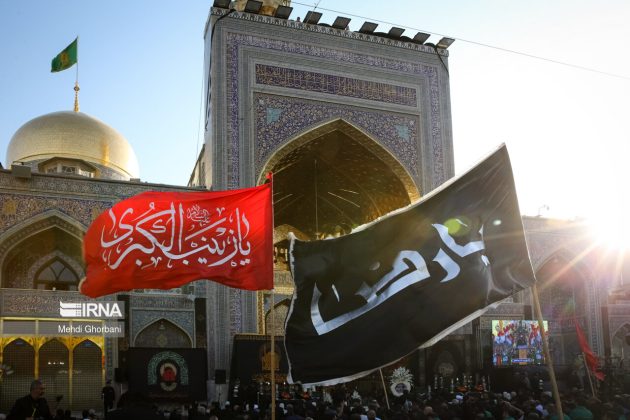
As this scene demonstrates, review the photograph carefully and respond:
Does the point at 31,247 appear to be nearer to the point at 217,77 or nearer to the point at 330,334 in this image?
the point at 217,77

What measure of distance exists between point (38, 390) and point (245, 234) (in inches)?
84.3

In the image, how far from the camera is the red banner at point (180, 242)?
20.5ft

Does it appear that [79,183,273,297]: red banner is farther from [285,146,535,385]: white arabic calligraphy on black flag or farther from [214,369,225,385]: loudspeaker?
[214,369,225,385]: loudspeaker

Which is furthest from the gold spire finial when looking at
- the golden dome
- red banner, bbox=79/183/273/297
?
red banner, bbox=79/183/273/297

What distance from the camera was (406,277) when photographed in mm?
5203

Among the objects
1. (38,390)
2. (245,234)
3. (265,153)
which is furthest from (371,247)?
(265,153)

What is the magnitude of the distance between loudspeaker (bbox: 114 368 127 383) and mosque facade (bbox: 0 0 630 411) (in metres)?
0.03

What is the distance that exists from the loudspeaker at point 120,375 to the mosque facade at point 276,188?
29 millimetres

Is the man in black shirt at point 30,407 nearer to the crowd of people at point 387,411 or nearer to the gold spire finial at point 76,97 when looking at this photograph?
the crowd of people at point 387,411

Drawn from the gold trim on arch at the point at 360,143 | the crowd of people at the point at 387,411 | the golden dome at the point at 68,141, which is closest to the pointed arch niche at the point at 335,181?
the gold trim on arch at the point at 360,143

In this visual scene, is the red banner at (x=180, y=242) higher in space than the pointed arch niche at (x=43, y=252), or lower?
lower

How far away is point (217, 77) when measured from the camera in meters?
18.3

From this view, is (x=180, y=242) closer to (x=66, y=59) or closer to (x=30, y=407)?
(x=30, y=407)

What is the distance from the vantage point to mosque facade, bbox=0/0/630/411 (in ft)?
51.9
